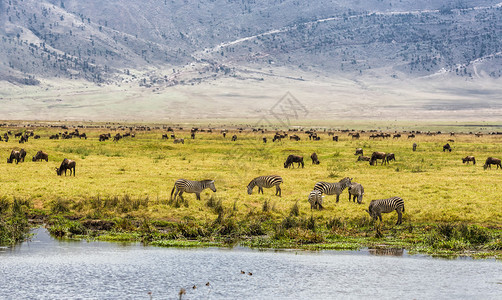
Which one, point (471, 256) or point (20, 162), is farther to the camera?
point (20, 162)

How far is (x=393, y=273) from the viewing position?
17.0 metres

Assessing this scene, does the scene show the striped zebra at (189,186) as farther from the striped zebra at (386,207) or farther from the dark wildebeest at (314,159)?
the dark wildebeest at (314,159)

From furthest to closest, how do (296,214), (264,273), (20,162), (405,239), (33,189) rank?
1. (20,162)
2. (33,189)
3. (296,214)
4. (405,239)
5. (264,273)

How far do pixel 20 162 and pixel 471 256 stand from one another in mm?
31873

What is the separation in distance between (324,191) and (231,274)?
11380 mm

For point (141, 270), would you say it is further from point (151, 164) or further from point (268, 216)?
point (151, 164)

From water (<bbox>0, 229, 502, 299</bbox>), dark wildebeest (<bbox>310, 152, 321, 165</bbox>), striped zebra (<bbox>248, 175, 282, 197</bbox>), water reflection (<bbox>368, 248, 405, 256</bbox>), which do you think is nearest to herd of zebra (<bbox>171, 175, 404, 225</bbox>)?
striped zebra (<bbox>248, 175, 282, 197</bbox>)

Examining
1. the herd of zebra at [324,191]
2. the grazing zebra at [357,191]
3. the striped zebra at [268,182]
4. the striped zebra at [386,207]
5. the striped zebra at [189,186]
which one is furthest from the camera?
the striped zebra at [268,182]

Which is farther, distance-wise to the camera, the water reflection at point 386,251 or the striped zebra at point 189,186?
the striped zebra at point 189,186

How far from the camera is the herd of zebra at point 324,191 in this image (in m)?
23.1

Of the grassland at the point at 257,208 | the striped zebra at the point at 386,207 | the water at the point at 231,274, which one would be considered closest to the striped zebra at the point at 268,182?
the grassland at the point at 257,208

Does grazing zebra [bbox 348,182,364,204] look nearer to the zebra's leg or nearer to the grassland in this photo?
the grassland

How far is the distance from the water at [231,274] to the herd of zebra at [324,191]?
3.91 m

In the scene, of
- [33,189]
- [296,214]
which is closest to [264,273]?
[296,214]
